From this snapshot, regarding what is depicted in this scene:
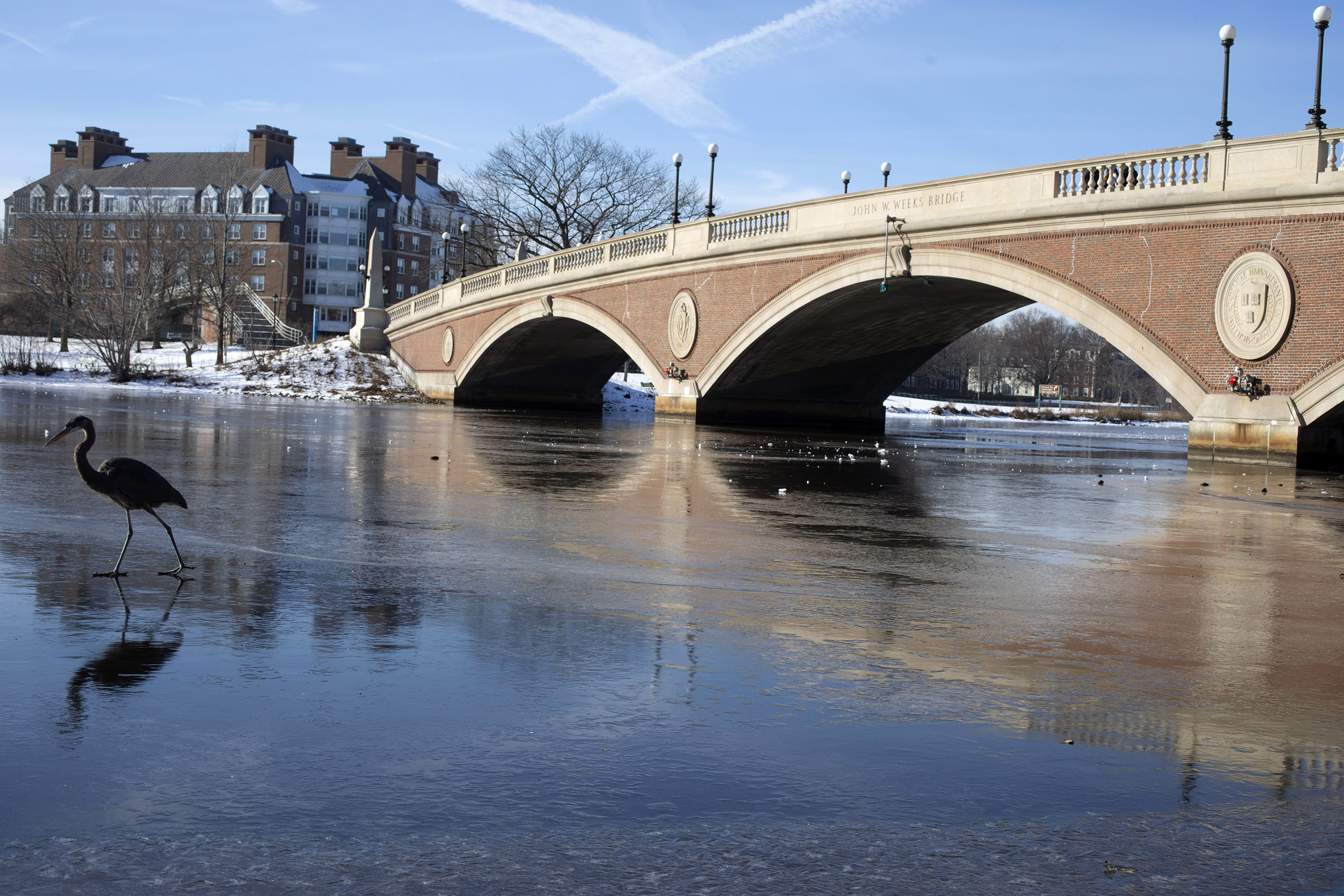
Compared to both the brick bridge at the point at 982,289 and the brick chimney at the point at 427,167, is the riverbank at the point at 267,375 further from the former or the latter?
the brick chimney at the point at 427,167

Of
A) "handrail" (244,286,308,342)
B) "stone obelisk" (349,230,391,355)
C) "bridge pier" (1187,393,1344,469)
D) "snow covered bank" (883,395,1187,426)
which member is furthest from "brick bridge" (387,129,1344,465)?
"snow covered bank" (883,395,1187,426)

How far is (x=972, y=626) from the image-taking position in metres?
6.38

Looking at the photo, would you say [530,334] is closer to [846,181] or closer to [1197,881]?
[846,181]

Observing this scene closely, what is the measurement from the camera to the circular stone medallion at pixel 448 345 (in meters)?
49.7

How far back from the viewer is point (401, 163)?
103812mm

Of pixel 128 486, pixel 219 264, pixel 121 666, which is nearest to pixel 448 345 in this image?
pixel 219 264

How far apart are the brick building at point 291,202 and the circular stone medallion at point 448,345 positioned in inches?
1673

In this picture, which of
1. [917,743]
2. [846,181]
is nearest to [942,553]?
[917,743]

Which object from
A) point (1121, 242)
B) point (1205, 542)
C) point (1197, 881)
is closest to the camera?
point (1197, 881)

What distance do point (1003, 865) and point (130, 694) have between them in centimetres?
313

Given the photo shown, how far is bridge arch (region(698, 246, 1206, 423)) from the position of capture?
24531 mm

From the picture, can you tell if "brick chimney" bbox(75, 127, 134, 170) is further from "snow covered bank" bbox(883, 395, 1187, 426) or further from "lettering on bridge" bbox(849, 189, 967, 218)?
"lettering on bridge" bbox(849, 189, 967, 218)

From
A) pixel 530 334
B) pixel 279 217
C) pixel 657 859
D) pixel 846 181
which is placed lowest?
pixel 657 859

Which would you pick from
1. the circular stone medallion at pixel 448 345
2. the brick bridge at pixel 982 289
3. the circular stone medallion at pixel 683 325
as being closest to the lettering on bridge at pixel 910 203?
the brick bridge at pixel 982 289
